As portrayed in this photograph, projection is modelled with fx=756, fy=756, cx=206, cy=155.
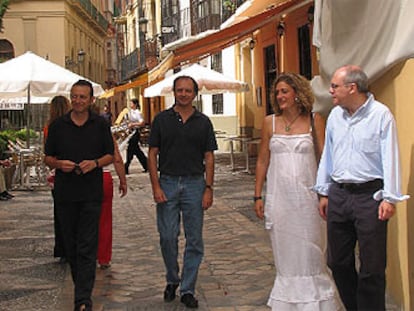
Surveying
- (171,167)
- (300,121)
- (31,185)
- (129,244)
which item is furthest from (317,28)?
(31,185)

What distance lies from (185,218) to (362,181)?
200 cm

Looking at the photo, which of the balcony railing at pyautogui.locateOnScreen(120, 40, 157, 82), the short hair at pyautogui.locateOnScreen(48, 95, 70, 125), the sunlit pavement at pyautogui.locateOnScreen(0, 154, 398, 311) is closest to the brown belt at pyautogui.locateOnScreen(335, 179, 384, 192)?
the sunlit pavement at pyautogui.locateOnScreen(0, 154, 398, 311)

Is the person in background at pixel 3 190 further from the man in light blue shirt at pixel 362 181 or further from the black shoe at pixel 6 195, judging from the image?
the man in light blue shirt at pixel 362 181

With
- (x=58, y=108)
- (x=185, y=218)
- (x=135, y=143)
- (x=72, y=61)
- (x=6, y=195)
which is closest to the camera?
(x=185, y=218)

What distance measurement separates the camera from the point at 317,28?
6504 mm

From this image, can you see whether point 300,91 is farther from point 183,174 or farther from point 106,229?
point 106,229

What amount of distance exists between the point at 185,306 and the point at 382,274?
6.36ft

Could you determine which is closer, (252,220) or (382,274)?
(382,274)

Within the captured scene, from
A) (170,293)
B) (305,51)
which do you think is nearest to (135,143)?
(305,51)

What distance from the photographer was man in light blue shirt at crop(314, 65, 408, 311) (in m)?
4.57

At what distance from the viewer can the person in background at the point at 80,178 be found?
593 cm

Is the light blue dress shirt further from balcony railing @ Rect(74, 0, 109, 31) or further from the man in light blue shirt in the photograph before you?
balcony railing @ Rect(74, 0, 109, 31)

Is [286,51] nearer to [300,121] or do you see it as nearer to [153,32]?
[300,121]

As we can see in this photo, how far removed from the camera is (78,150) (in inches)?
237
